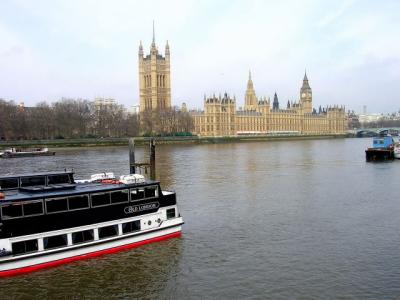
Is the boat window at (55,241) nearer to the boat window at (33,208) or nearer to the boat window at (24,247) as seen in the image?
the boat window at (24,247)

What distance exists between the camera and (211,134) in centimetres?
13275

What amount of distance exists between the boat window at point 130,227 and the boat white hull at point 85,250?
0.21 m

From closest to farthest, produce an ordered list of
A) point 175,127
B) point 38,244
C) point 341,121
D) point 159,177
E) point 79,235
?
1. point 38,244
2. point 79,235
3. point 159,177
4. point 175,127
5. point 341,121

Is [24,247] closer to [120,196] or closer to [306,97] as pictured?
[120,196]

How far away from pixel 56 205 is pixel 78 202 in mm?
731

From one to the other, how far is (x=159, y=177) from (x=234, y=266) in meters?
21.5

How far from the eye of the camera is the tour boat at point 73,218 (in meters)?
13.8

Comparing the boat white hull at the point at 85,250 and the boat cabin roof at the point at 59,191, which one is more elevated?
the boat cabin roof at the point at 59,191

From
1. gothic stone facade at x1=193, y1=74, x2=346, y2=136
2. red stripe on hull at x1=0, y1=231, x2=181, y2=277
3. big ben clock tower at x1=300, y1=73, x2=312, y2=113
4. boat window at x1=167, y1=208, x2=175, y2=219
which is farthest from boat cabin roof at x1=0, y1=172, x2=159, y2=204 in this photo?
big ben clock tower at x1=300, y1=73, x2=312, y2=113

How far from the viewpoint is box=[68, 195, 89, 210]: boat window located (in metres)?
14.9

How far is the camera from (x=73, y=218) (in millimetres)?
14852

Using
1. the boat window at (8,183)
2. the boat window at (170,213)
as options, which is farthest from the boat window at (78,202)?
the boat window at (170,213)

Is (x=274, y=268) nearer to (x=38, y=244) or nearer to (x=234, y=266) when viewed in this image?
(x=234, y=266)

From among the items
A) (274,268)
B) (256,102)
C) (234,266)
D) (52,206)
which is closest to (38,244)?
(52,206)
